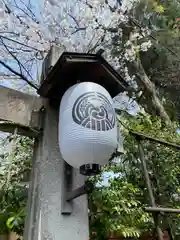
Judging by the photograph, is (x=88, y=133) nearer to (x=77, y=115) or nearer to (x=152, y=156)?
(x=77, y=115)

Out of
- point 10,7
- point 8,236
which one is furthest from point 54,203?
point 10,7

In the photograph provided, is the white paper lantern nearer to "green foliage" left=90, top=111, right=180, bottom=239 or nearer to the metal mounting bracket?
the metal mounting bracket

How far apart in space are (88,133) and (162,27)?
6.73 meters

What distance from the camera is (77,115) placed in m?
1.85

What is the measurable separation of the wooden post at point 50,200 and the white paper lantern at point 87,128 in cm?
39

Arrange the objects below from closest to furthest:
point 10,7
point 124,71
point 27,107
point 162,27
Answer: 1. point 27,107
2. point 10,7
3. point 124,71
4. point 162,27

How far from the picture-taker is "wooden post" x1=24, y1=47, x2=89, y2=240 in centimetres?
196

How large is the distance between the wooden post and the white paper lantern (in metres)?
0.39

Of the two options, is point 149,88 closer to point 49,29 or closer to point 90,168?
point 49,29

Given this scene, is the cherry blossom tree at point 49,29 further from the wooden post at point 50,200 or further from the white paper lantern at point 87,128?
the white paper lantern at point 87,128

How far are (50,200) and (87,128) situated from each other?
28.5 inches

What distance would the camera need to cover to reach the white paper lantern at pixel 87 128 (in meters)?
1.76

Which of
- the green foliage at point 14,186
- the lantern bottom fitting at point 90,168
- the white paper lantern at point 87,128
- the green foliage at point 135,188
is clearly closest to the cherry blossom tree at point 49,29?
the green foliage at point 14,186

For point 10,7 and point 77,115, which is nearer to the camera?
point 77,115
